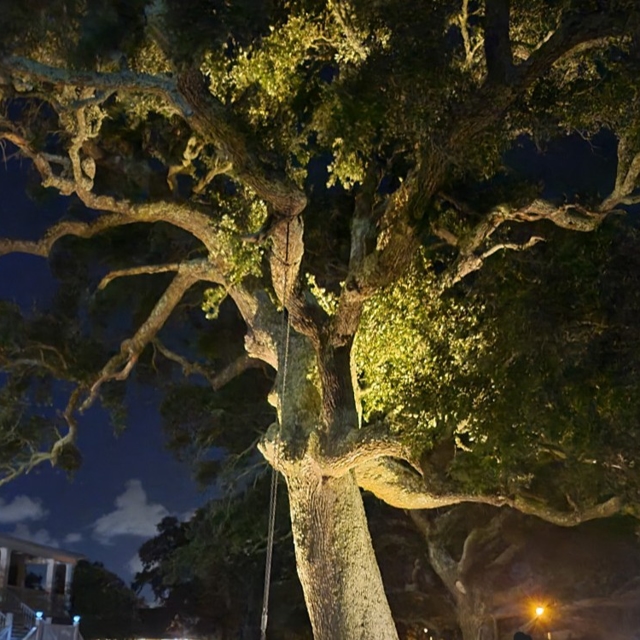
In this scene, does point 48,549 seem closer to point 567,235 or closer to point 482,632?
point 482,632

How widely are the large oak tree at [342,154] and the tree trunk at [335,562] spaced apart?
0.8 inches

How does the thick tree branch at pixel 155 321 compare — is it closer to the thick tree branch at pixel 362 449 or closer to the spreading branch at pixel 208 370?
the spreading branch at pixel 208 370

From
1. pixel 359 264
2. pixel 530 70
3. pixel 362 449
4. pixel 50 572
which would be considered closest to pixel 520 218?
pixel 530 70

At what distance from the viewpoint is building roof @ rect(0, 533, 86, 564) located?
70.1 ft

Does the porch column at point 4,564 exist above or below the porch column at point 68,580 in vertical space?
below

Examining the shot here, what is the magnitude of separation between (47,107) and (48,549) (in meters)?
16.9

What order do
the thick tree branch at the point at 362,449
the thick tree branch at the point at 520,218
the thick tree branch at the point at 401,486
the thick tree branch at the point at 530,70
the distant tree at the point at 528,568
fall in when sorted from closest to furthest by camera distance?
the thick tree branch at the point at 530,70, the thick tree branch at the point at 362,449, the thick tree branch at the point at 520,218, the thick tree branch at the point at 401,486, the distant tree at the point at 528,568

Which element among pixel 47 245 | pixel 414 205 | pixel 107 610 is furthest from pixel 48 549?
pixel 414 205

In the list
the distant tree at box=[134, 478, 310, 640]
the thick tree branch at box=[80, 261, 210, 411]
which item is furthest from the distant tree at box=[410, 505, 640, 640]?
the thick tree branch at box=[80, 261, 210, 411]

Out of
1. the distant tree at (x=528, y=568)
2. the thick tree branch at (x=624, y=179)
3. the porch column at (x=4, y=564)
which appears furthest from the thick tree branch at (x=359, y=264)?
the porch column at (x=4, y=564)

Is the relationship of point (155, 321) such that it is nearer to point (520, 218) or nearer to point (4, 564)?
point (520, 218)

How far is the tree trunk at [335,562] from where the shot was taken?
27.0ft

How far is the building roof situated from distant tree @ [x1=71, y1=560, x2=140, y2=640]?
8.19 ft

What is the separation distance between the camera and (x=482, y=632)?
15641mm
